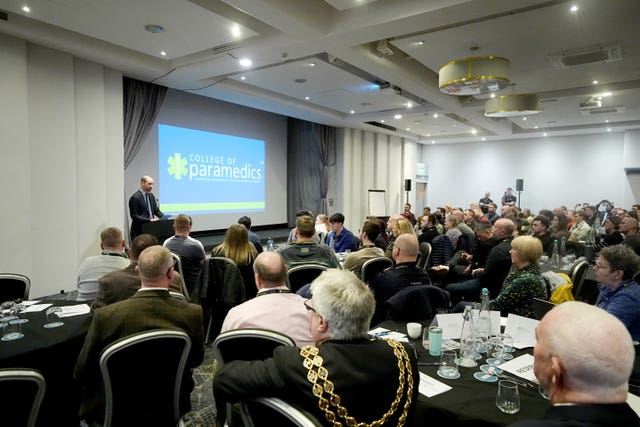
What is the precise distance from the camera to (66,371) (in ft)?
8.53

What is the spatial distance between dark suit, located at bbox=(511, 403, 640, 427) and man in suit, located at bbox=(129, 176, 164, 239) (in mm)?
6646

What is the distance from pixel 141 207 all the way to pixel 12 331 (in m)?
4.53

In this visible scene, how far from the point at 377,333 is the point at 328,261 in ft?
6.17

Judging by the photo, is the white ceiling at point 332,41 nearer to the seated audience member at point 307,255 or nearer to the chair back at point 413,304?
the seated audience member at point 307,255

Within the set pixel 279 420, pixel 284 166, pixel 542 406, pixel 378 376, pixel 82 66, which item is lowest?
pixel 542 406

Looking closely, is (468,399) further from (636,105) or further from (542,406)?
(636,105)

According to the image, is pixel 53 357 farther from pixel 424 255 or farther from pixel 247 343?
pixel 424 255

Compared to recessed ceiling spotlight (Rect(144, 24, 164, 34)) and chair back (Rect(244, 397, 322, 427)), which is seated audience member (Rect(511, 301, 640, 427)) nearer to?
chair back (Rect(244, 397, 322, 427))

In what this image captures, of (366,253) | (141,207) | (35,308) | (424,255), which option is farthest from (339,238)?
(35,308)

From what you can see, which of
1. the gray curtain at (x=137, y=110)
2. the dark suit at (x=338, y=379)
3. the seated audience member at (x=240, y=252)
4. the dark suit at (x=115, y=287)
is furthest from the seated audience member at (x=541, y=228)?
the gray curtain at (x=137, y=110)

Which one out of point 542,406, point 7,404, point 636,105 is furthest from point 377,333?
point 636,105

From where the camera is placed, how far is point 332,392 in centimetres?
125

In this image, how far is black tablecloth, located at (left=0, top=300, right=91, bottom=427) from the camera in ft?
7.41

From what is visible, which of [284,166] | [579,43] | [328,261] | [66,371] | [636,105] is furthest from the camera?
[284,166]
